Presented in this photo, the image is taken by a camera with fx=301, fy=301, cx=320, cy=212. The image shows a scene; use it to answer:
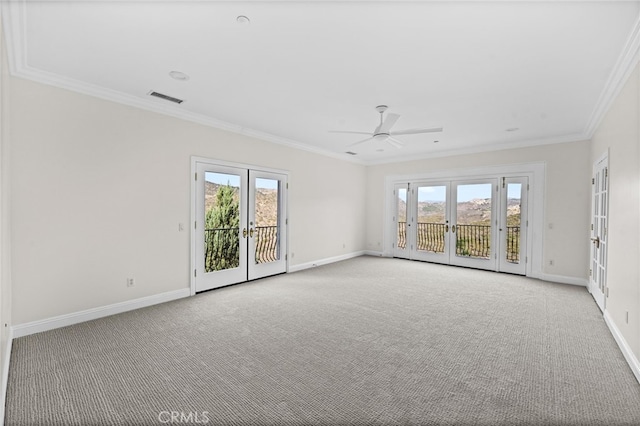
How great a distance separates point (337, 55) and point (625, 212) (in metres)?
3.19

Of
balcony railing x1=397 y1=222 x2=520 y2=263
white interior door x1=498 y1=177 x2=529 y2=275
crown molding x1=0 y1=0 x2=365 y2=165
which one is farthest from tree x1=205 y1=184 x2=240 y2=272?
white interior door x1=498 y1=177 x2=529 y2=275

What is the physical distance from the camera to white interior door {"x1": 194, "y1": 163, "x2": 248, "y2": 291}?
15.3ft

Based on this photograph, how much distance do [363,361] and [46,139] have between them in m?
3.93

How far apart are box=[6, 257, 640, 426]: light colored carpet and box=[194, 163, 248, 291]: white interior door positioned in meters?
0.65

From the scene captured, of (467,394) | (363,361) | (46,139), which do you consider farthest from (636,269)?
(46,139)

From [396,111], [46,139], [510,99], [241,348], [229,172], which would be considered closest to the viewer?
[241,348]

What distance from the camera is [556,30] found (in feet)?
7.75

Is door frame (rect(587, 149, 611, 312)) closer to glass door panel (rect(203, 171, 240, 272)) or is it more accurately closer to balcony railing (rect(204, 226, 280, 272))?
balcony railing (rect(204, 226, 280, 272))

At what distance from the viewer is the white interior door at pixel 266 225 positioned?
5469mm

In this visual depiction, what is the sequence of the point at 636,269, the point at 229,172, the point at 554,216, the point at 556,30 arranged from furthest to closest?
the point at 554,216 → the point at 229,172 → the point at 636,269 → the point at 556,30

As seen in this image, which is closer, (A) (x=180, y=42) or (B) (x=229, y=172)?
(A) (x=180, y=42)

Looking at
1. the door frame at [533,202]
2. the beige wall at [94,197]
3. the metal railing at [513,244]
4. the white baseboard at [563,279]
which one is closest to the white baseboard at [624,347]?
the white baseboard at [563,279]

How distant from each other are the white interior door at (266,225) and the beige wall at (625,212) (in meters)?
4.82

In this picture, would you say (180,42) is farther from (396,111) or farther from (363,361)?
(363,361)
